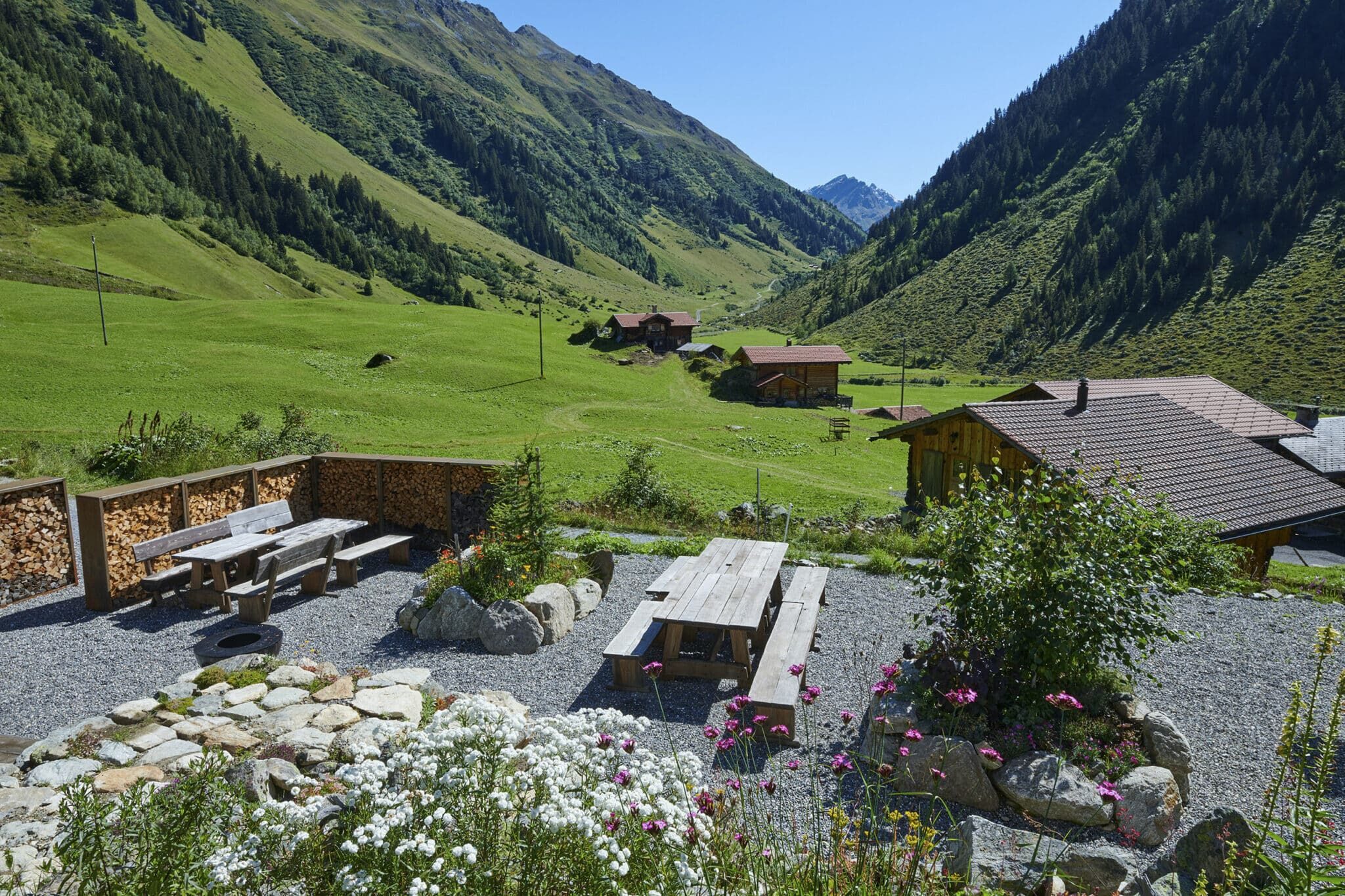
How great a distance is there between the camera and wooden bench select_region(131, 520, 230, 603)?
33.3ft

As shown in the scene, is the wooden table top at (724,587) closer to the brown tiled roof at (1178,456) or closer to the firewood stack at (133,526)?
the firewood stack at (133,526)

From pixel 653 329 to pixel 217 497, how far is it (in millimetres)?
65271

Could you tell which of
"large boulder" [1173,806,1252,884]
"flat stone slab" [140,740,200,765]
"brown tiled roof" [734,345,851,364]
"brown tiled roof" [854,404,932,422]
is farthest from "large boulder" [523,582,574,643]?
"brown tiled roof" [734,345,851,364]

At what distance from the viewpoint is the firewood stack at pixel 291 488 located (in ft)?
43.0

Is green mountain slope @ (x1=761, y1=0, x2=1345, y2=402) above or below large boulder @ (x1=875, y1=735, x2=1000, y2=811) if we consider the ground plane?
above

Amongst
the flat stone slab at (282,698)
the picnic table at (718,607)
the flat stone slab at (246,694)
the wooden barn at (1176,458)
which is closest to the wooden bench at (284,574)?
the flat stone slab at (246,694)

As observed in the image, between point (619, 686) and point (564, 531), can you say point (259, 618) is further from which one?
point (564, 531)

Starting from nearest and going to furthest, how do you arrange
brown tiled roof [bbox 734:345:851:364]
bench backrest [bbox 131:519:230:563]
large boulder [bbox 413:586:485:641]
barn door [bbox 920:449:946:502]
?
large boulder [bbox 413:586:485:641]
bench backrest [bbox 131:519:230:563]
barn door [bbox 920:449:946:502]
brown tiled roof [bbox 734:345:851:364]

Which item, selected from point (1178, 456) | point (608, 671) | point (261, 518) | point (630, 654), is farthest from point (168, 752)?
point (1178, 456)

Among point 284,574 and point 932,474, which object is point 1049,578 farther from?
point 932,474

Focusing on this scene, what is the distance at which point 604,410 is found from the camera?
47.5m

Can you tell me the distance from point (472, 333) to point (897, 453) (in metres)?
36.2

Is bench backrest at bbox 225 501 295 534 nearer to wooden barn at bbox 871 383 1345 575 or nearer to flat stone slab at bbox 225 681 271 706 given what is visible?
flat stone slab at bbox 225 681 271 706

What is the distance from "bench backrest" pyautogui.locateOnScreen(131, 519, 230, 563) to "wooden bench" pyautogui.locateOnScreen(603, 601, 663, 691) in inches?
261
